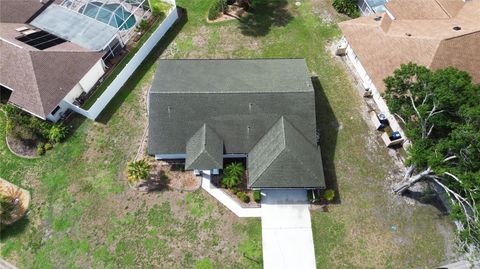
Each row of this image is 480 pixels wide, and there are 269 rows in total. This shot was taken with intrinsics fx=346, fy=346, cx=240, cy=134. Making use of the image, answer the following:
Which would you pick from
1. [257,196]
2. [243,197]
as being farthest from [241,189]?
[257,196]

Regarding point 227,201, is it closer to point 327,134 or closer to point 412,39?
point 327,134

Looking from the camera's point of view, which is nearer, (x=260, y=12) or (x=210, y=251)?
(x=210, y=251)

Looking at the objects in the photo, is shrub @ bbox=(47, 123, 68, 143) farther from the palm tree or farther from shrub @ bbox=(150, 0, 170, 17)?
shrub @ bbox=(150, 0, 170, 17)

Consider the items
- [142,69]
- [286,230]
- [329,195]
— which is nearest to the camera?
[286,230]

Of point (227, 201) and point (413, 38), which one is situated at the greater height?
point (413, 38)

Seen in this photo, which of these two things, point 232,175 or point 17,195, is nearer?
point 232,175

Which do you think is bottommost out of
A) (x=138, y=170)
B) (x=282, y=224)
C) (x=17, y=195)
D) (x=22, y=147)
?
(x=282, y=224)

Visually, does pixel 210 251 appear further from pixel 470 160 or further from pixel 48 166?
pixel 470 160

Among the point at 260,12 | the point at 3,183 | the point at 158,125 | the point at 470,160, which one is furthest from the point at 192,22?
the point at 470,160
